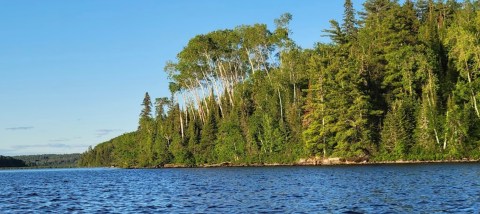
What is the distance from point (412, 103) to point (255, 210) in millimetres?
64172

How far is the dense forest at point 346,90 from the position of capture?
79.5 m

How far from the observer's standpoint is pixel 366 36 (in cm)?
10481

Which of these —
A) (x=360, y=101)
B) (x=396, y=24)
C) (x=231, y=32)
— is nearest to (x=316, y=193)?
(x=360, y=101)

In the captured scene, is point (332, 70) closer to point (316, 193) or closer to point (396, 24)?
point (396, 24)

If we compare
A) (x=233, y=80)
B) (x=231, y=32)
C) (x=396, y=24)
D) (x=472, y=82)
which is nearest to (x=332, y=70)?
(x=396, y=24)

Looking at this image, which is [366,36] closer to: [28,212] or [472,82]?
[472,82]

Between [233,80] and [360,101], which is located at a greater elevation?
[233,80]

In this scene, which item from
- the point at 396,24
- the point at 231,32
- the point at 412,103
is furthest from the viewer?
the point at 231,32

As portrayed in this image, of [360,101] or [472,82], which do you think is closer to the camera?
[472,82]

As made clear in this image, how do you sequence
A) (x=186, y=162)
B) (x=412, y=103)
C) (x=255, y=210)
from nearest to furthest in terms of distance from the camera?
(x=255, y=210) < (x=412, y=103) < (x=186, y=162)

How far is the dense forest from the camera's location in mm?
79500

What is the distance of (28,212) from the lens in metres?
29.4

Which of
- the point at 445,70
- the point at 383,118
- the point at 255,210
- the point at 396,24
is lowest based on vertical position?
the point at 255,210

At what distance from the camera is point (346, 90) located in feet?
284
